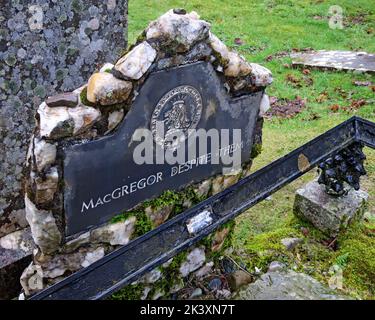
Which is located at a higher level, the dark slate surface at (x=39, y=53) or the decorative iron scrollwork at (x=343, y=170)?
the dark slate surface at (x=39, y=53)

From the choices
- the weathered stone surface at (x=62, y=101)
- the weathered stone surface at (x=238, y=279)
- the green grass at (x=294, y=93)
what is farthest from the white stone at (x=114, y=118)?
the green grass at (x=294, y=93)

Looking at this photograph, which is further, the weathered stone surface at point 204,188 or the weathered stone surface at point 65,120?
the weathered stone surface at point 204,188

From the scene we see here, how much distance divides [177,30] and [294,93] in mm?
5875

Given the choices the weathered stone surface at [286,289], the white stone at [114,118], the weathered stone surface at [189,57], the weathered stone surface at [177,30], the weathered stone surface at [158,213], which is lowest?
the weathered stone surface at [286,289]

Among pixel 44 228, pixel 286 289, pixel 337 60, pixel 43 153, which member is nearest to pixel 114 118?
pixel 43 153

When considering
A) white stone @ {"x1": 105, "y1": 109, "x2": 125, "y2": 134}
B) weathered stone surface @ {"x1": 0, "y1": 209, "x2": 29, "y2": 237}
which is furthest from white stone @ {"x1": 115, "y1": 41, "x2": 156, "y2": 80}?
weathered stone surface @ {"x1": 0, "y1": 209, "x2": 29, "y2": 237}

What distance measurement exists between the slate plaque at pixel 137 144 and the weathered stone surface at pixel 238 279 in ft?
3.05

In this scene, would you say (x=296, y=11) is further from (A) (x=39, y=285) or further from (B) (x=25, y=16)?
(A) (x=39, y=285)

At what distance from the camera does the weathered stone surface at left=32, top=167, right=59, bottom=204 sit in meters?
2.85

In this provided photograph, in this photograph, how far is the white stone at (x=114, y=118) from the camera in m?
2.95

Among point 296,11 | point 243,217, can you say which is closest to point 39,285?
point 243,217

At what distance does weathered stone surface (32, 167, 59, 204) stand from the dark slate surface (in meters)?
1.45

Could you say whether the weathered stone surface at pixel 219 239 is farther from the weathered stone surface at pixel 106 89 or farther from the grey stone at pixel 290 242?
the weathered stone surface at pixel 106 89

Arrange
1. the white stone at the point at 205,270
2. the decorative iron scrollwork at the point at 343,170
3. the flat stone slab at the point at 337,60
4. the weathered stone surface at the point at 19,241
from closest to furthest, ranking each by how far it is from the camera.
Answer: the white stone at the point at 205,270 → the decorative iron scrollwork at the point at 343,170 → the weathered stone surface at the point at 19,241 → the flat stone slab at the point at 337,60
